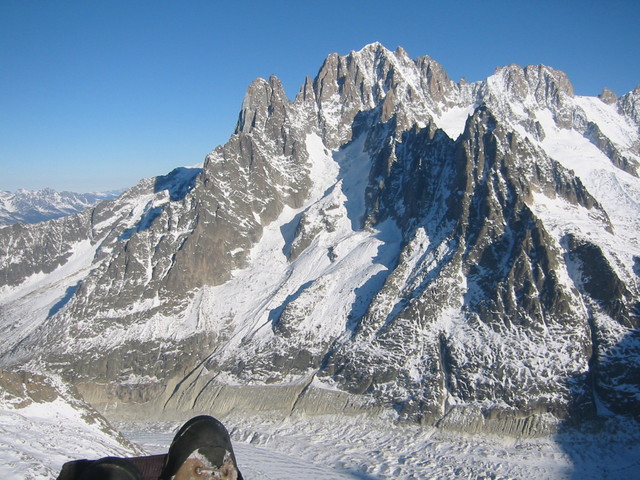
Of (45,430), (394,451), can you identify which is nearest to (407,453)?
(394,451)

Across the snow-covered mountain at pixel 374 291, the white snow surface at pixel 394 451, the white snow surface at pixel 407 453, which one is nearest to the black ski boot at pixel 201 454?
the white snow surface at pixel 394 451

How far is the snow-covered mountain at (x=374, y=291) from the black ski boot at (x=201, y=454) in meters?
83.4

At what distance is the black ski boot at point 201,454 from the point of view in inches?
213

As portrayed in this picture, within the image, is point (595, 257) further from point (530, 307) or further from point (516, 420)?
point (516, 420)

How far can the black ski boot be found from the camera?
542 centimetres

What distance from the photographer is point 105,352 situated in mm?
112312

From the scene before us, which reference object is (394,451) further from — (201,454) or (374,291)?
(201,454)

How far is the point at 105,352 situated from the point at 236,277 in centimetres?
3759

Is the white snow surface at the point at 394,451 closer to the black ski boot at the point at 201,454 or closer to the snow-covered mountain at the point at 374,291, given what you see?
the snow-covered mountain at the point at 374,291

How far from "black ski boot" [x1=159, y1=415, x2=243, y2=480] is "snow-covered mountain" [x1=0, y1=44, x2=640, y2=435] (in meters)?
83.4

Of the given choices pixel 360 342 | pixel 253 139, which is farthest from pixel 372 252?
pixel 253 139

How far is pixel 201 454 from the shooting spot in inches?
215

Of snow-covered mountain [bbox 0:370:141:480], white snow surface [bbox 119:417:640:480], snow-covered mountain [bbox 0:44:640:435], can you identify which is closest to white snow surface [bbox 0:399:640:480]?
white snow surface [bbox 119:417:640:480]

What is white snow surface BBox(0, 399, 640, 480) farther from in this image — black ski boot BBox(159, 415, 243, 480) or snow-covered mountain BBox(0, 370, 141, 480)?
black ski boot BBox(159, 415, 243, 480)
